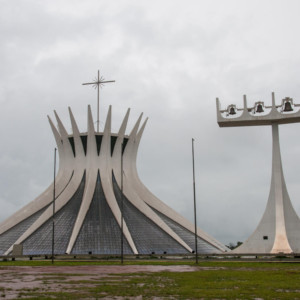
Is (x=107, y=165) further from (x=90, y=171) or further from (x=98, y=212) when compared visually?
(x=98, y=212)

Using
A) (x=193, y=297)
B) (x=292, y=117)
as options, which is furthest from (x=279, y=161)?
(x=193, y=297)

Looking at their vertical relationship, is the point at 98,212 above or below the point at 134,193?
below

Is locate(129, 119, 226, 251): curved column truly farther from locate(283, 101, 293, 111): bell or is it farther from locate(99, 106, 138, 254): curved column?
locate(283, 101, 293, 111): bell

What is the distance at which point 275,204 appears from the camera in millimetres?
34500

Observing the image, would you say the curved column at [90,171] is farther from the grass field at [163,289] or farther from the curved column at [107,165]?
the grass field at [163,289]

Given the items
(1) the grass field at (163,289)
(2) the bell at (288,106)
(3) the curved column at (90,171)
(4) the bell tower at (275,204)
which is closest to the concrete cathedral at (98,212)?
(3) the curved column at (90,171)

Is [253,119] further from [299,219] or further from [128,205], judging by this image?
[128,205]

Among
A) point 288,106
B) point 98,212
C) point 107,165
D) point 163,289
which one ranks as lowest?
point 163,289

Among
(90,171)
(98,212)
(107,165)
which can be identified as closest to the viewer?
(98,212)

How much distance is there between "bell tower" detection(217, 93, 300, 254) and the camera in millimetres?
33625

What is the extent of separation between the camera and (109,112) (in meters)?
45.7

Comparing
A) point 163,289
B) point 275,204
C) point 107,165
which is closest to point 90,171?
point 107,165

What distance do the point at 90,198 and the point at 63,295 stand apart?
103 ft

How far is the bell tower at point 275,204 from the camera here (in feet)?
110
